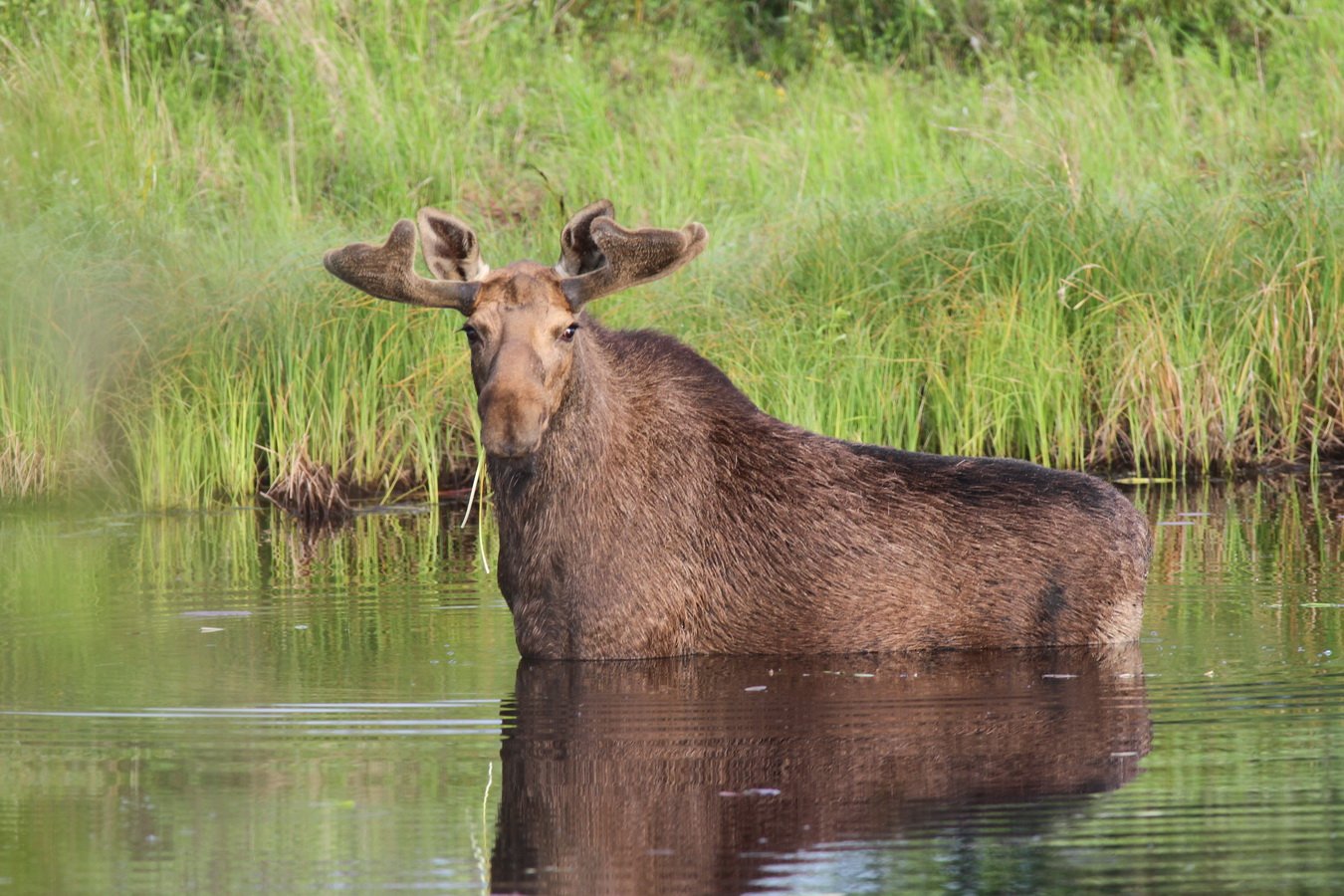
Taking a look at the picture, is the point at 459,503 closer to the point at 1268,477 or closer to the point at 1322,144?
the point at 1268,477

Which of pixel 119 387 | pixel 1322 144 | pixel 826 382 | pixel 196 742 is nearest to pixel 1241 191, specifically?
pixel 1322 144

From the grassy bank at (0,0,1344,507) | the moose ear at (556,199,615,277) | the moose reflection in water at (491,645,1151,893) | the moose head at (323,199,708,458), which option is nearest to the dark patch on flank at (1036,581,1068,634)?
the moose reflection in water at (491,645,1151,893)

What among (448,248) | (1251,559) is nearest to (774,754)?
(448,248)

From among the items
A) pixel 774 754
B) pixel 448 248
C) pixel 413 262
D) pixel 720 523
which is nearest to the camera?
pixel 774 754

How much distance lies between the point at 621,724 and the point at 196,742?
1.48m

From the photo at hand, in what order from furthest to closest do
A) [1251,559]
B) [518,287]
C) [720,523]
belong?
1. [1251,559]
2. [720,523]
3. [518,287]

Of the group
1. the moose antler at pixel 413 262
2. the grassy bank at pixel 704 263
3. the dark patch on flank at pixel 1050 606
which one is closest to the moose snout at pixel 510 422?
the moose antler at pixel 413 262

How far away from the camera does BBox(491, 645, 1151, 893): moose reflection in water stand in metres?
6.00

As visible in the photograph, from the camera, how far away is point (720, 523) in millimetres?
9219

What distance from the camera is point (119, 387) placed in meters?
14.9

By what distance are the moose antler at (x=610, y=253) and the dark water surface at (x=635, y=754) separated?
5.12 feet

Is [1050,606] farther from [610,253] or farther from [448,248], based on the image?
[448,248]

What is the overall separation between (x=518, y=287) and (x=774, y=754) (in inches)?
92.3

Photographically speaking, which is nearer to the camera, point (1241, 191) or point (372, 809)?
point (372, 809)
